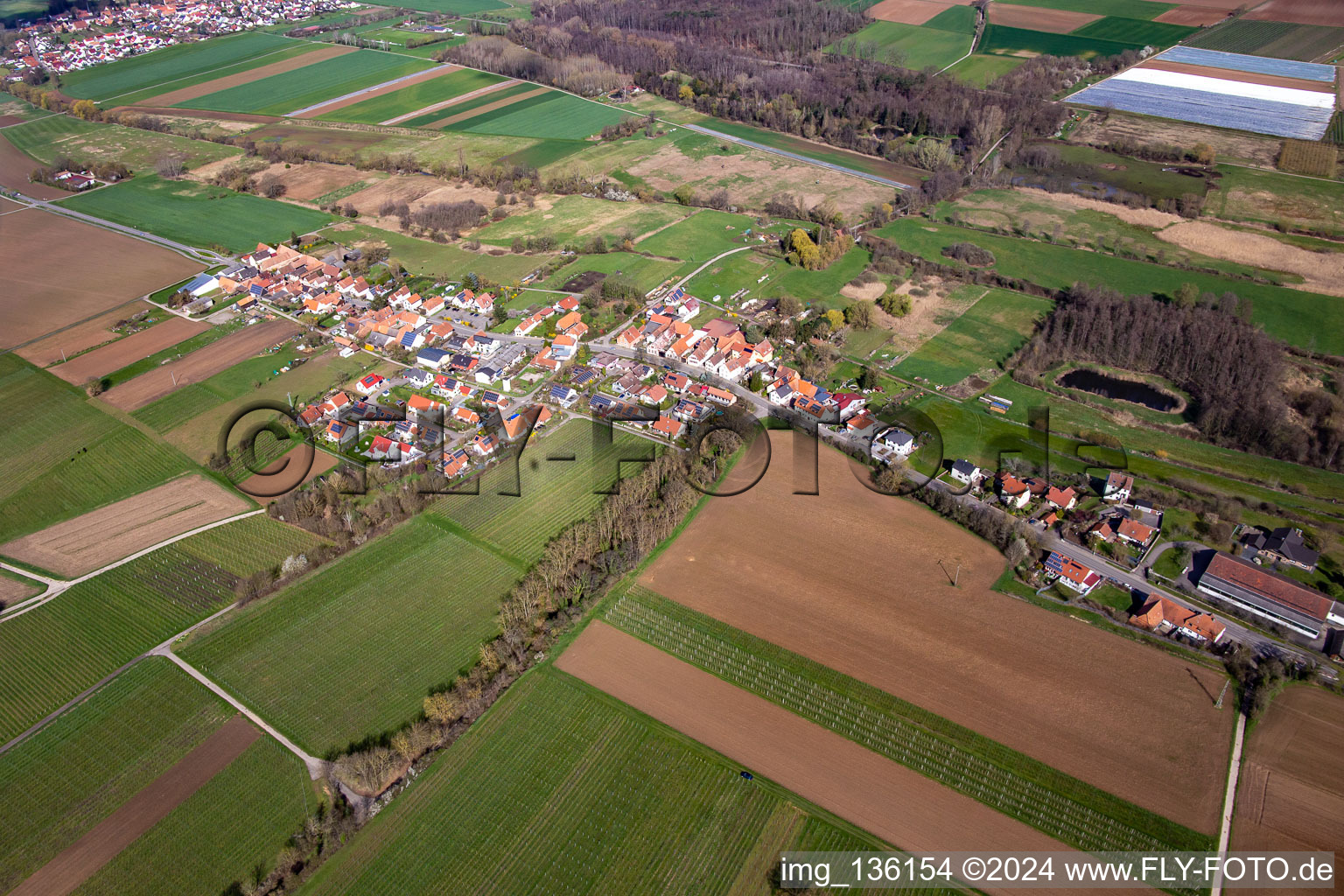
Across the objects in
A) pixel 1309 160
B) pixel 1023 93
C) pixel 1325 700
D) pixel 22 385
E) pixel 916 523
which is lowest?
pixel 1325 700

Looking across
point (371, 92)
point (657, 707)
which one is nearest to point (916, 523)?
point (657, 707)

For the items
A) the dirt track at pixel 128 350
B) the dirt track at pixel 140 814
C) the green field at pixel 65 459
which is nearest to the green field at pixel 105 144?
the dirt track at pixel 128 350

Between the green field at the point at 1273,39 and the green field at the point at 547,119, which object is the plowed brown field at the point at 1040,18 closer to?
the green field at the point at 1273,39

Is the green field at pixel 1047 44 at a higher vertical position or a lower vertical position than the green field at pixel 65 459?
higher

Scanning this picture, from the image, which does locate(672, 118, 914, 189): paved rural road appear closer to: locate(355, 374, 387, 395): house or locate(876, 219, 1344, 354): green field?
locate(876, 219, 1344, 354): green field

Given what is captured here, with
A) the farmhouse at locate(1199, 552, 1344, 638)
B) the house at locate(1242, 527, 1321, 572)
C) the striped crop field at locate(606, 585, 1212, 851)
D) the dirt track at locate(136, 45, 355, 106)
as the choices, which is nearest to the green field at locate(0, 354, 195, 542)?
the striped crop field at locate(606, 585, 1212, 851)

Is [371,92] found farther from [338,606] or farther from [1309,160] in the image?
[1309,160]
